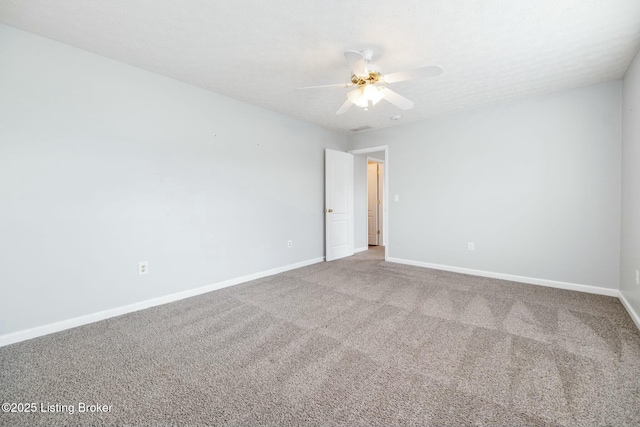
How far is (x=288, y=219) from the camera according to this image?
412cm

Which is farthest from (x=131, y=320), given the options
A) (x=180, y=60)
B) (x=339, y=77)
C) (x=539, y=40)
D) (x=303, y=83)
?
(x=539, y=40)

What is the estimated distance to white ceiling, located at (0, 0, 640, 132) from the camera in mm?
1790

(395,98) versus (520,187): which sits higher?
(395,98)

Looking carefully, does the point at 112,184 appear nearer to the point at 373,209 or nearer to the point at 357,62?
the point at 357,62

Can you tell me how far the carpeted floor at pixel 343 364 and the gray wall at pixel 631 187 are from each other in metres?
0.29

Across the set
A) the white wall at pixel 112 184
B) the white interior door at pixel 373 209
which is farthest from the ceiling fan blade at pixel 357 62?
the white interior door at pixel 373 209

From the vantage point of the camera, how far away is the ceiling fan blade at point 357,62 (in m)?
1.90

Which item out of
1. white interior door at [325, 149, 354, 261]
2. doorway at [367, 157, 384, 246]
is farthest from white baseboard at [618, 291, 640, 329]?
doorway at [367, 157, 384, 246]

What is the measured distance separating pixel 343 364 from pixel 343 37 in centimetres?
238

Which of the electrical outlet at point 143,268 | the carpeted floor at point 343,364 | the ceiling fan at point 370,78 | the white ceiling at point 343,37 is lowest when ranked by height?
the carpeted floor at point 343,364

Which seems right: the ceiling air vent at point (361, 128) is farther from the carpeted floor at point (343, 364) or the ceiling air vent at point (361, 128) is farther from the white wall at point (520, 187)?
the carpeted floor at point (343, 364)

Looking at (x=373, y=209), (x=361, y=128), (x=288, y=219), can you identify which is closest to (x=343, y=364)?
(x=288, y=219)

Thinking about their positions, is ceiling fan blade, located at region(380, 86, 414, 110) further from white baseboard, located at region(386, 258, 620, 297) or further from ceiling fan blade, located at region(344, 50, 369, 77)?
white baseboard, located at region(386, 258, 620, 297)

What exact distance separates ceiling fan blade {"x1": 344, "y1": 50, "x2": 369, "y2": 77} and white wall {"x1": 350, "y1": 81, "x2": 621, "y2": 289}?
91.7 inches
